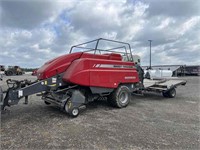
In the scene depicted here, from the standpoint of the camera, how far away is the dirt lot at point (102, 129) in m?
3.41

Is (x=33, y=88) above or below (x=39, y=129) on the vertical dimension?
above

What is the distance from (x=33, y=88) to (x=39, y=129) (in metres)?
1.18

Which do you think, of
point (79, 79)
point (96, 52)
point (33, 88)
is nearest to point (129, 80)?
point (96, 52)

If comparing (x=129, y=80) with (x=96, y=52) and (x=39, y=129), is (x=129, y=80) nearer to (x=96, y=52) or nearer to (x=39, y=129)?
(x=96, y=52)

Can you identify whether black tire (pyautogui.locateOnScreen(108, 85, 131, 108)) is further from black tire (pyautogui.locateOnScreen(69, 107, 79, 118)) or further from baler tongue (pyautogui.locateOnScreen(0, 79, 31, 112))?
baler tongue (pyautogui.locateOnScreen(0, 79, 31, 112))

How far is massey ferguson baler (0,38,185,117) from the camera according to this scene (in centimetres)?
488

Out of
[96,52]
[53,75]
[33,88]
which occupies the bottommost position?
[33,88]

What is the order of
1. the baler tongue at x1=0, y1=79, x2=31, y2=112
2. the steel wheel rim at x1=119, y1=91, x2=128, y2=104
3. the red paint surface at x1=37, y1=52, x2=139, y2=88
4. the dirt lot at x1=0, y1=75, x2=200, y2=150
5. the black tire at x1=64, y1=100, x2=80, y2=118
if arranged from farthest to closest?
the steel wheel rim at x1=119, y1=91, x2=128, y2=104
the red paint surface at x1=37, y1=52, x2=139, y2=88
the black tire at x1=64, y1=100, x2=80, y2=118
the baler tongue at x1=0, y1=79, x2=31, y2=112
the dirt lot at x1=0, y1=75, x2=200, y2=150

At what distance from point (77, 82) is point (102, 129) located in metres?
1.57

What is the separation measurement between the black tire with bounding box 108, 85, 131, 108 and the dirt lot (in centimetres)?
33

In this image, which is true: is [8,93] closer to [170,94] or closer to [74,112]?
[74,112]

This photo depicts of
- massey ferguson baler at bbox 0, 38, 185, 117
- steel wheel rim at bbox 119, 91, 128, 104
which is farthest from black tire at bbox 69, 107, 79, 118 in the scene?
steel wheel rim at bbox 119, 91, 128, 104

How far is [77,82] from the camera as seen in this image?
513cm

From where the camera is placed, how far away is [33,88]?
4.84 meters
